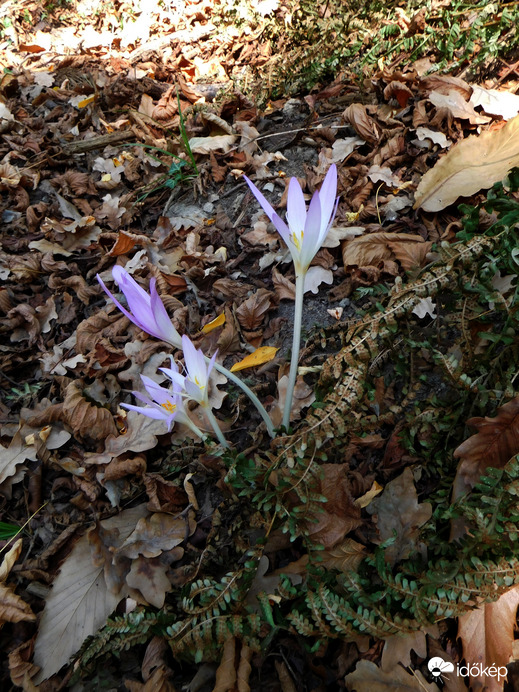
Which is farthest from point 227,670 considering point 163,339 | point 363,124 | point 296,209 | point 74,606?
point 363,124

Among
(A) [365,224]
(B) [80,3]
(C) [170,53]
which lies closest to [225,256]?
(A) [365,224]

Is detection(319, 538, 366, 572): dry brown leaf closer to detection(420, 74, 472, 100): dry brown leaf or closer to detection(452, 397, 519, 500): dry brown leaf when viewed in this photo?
detection(452, 397, 519, 500): dry brown leaf

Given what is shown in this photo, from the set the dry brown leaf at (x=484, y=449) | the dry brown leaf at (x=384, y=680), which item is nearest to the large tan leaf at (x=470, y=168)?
the dry brown leaf at (x=484, y=449)

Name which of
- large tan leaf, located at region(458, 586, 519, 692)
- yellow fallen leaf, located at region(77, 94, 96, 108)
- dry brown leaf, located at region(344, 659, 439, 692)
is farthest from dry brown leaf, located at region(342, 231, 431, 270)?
yellow fallen leaf, located at region(77, 94, 96, 108)

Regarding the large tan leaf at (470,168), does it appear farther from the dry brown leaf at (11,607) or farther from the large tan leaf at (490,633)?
the dry brown leaf at (11,607)

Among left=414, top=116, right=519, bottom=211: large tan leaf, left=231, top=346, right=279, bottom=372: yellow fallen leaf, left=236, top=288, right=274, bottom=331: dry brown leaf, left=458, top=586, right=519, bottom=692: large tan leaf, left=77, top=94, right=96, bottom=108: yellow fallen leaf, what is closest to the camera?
left=458, top=586, right=519, bottom=692: large tan leaf

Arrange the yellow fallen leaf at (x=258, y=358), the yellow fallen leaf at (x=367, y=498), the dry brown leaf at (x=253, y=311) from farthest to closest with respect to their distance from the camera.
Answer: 1. the dry brown leaf at (x=253, y=311)
2. the yellow fallen leaf at (x=258, y=358)
3. the yellow fallen leaf at (x=367, y=498)
